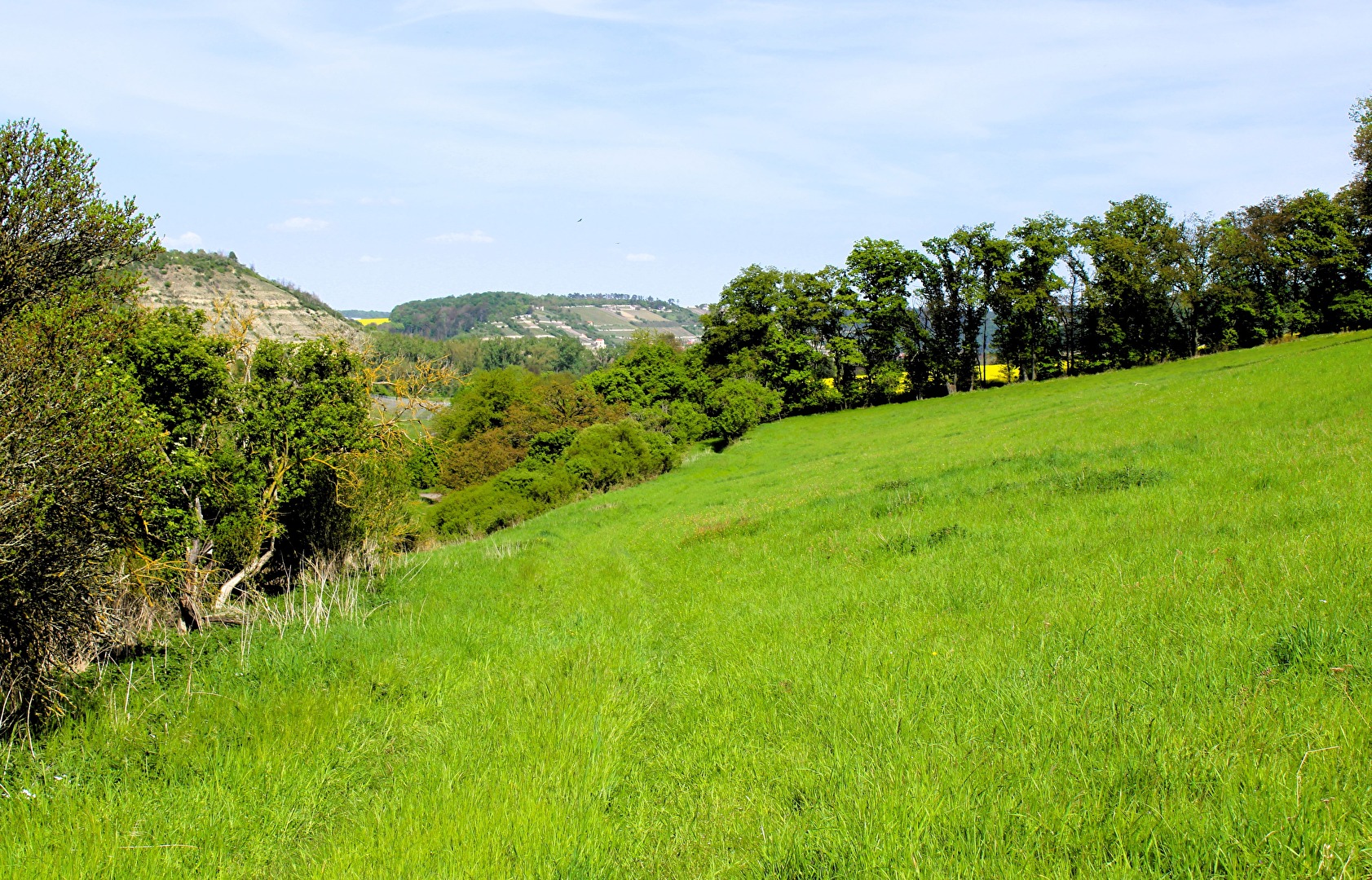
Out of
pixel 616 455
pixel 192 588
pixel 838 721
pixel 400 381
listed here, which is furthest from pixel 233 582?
pixel 616 455

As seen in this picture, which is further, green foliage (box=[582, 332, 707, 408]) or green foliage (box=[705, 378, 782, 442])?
green foliage (box=[582, 332, 707, 408])

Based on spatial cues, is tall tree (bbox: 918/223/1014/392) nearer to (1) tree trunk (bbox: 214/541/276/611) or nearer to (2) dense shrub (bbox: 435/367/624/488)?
(2) dense shrub (bbox: 435/367/624/488)

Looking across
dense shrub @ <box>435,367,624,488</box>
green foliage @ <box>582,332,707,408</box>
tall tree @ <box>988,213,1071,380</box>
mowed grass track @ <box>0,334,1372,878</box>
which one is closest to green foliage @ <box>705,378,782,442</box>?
green foliage @ <box>582,332,707,408</box>

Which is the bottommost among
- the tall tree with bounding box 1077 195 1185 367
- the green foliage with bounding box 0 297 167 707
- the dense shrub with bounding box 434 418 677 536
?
the dense shrub with bounding box 434 418 677 536

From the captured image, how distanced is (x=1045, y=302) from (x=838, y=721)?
230ft

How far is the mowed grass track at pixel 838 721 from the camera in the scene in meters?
3.79

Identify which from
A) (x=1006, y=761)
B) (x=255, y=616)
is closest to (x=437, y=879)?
(x=1006, y=761)

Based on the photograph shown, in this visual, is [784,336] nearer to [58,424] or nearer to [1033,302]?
[1033,302]

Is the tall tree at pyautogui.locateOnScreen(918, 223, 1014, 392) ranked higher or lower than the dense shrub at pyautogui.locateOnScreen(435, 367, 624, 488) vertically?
higher

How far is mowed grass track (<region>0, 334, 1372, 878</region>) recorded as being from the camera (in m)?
3.79

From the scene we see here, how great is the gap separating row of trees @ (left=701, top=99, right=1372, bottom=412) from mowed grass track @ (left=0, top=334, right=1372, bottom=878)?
61.3m

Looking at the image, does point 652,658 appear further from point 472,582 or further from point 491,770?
point 472,582

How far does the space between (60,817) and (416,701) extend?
111 inches

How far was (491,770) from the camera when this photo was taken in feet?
18.2
